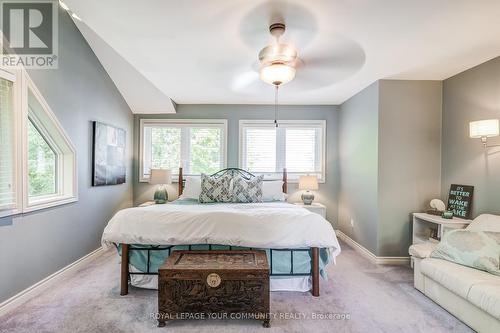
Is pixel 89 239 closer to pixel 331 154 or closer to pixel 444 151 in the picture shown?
pixel 331 154

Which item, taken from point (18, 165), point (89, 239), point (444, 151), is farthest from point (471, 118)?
point (89, 239)

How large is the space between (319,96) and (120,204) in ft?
12.5

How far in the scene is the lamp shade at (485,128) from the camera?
2.50 metres

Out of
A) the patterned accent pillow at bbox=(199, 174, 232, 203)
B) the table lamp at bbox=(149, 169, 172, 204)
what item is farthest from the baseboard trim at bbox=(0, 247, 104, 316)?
the patterned accent pillow at bbox=(199, 174, 232, 203)

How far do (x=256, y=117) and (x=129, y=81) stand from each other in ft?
7.18

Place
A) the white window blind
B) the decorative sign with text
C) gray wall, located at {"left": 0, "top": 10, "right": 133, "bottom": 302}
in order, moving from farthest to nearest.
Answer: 1. the decorative sign with text
2. gray wall, located at {"left": 0, "top": 10, "right": 133, "bottom": 302}
3. the white window blind

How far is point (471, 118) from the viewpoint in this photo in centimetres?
296

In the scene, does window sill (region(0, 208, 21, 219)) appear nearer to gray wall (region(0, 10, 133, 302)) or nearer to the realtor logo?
gray wall (region(0, 10, 133, 302))

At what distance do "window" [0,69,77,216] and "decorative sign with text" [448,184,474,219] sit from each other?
4588mm

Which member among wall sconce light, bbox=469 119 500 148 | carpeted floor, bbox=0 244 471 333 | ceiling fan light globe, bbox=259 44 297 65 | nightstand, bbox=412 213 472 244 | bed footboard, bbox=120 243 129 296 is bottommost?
carpeted floor, bbox=0 244 471 333

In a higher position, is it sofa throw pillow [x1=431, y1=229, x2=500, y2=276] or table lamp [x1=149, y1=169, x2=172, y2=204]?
table lamp [x1=149, y1=169, x2=172, y2=204]

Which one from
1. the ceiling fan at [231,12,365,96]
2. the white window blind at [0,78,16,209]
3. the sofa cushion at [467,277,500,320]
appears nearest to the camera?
the sofa cushion at [467,277,500,320]

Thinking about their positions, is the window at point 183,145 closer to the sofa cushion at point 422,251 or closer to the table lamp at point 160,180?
the table lamp at point 160,180

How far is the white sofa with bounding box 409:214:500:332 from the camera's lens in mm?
1818
